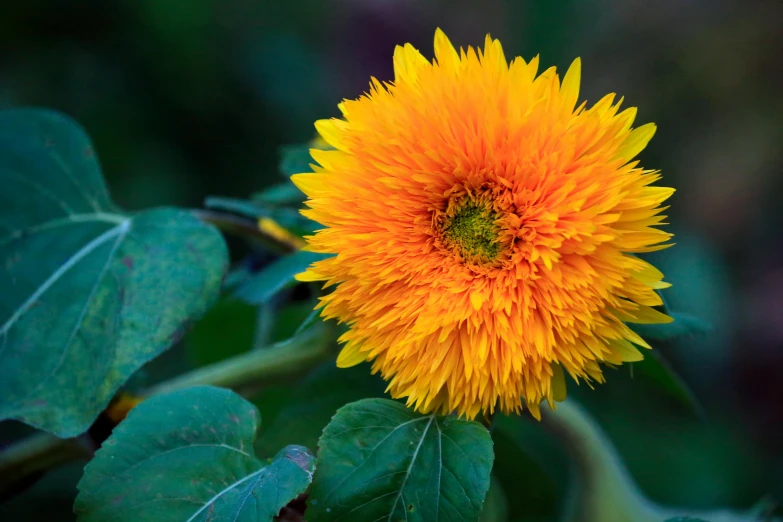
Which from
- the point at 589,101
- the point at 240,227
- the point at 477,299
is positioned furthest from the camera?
the point at 589,101

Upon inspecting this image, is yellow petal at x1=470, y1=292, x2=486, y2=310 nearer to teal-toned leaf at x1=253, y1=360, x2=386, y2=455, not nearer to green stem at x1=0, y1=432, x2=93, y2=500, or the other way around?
teal-toned leaf at x1=253, y1=360, x2=386, y2=455

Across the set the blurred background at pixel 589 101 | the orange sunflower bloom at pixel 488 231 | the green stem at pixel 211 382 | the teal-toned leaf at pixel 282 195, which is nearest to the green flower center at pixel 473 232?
the orange sunflower bloom at pixel 488 231

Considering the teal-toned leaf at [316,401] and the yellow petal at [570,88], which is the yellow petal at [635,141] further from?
the teal-toned leaf at [316,401]

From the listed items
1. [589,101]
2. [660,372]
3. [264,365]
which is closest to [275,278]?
[264,365]

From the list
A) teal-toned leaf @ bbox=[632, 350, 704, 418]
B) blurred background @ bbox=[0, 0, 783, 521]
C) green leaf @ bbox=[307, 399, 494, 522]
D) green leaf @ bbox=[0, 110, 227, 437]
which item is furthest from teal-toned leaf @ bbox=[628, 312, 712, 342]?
blurred background @ bbox=[0, 0, 783, 521]

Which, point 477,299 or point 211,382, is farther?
point 211,382

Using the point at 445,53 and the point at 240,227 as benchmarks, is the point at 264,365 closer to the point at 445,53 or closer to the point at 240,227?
the point at 240,227

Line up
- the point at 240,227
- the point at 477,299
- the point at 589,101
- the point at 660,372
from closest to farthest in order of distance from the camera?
1. the point at 477,299
2. the point at 660,372
3. the point at 240,227
4. the point at 589,101
